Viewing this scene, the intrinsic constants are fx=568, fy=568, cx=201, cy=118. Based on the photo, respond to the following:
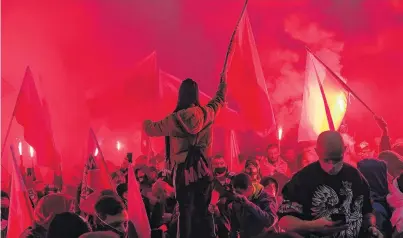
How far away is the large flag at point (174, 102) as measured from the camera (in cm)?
454

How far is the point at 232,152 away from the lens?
4.67 m

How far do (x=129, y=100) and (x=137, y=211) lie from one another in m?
1.33

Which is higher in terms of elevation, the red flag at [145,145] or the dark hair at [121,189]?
the red flag at [145,145]

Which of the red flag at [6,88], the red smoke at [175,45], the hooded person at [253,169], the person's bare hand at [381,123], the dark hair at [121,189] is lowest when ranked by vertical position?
the dark hair at [121,189]

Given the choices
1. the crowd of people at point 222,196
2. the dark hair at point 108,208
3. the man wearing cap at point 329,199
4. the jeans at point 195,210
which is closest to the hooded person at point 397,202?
the crowd of people at point 222,196

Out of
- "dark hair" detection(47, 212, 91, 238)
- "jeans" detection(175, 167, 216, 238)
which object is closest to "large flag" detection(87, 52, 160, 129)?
"jeans" detection(175, 167, 216, 238)

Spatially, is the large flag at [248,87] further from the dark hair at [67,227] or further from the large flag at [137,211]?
the dark hair at [67,227]

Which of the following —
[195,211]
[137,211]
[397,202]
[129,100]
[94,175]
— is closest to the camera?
[397,202]

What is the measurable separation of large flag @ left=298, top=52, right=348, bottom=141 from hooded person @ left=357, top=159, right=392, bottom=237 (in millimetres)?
1172

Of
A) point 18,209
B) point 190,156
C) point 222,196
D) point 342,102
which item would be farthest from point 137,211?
point 342,102

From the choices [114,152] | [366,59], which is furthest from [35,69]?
[366,59]

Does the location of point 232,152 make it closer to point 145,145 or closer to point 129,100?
point 145,145

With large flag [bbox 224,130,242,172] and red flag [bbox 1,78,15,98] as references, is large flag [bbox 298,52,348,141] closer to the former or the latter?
large flag [bbox 224,130,242,172]

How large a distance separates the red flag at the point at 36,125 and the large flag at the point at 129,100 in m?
0.42
